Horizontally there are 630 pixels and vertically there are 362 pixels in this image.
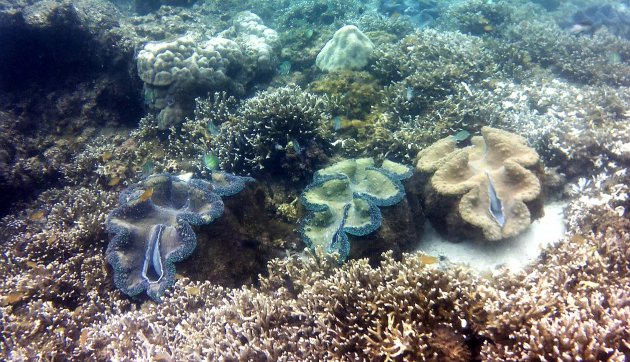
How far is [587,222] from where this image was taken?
413 centimetres

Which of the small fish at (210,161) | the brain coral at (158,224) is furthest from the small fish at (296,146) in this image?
the small fish at (210,161)

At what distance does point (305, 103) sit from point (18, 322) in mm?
4617

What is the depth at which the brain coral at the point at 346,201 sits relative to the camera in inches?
156

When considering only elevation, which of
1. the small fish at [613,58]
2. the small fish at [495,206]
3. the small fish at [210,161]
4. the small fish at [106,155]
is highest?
the small fish at [495,206]

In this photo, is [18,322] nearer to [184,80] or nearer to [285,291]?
[285,291]

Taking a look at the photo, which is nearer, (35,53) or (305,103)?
(305,103)

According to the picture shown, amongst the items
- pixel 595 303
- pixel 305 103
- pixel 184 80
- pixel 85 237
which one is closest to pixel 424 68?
pixel 305 103

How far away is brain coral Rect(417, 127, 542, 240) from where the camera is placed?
3906mm

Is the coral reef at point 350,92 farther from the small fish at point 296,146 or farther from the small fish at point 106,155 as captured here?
the small fish at point 106,155

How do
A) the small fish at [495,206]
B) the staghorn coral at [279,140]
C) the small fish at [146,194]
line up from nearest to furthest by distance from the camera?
the small fish at [495,206] < the small fish at [146,194] < the staghorn coral at [279,140]

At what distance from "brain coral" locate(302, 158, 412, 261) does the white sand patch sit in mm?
877

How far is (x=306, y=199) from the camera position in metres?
4.30

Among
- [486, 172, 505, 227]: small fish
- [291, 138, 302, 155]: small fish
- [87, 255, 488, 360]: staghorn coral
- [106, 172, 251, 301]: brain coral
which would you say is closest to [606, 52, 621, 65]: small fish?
[486, 172, 505, 227]: small fish

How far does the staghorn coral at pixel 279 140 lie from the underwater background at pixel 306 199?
33 mm
